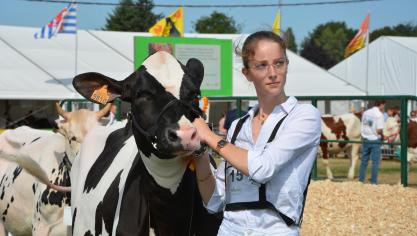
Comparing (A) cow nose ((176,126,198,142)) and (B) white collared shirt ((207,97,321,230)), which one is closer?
(B) white collared shirt ((207,97,321,230))

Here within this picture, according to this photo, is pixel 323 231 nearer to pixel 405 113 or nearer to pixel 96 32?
pixel 405 113

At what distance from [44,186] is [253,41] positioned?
149 inches

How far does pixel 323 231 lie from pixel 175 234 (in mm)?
4542

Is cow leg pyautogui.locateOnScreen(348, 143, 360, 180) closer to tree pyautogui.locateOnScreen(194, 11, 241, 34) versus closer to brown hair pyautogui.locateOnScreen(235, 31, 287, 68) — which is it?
brown hair pyautogui.locateOnScreen(235, 31, 287, 68)

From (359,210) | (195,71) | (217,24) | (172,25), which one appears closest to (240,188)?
(195,71)

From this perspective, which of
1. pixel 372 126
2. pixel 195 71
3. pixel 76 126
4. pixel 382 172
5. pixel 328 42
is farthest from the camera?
pixel 328 42

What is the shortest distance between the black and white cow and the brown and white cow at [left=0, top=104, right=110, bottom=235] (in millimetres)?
2172

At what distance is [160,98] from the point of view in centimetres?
281

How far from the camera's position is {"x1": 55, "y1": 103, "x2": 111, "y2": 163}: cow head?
604 centimetres

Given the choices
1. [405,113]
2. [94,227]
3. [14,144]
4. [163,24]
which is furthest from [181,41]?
[94,227]

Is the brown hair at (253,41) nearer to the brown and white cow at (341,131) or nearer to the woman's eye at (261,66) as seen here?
the woman's eye at (261,66)

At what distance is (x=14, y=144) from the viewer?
7.20m

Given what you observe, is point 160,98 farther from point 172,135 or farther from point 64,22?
point 64,22


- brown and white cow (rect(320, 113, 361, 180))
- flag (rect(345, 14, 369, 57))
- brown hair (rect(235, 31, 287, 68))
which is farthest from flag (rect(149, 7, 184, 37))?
brown hair (rect(235, 31, 287, 68))
